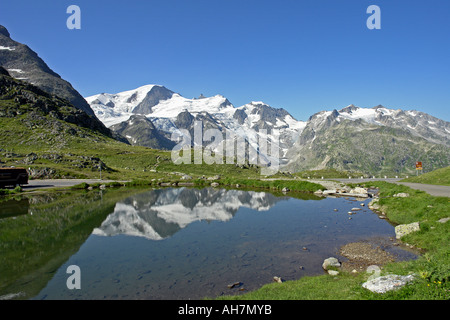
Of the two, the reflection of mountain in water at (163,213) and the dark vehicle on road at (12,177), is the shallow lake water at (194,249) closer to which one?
the reflection of mountain in water at (163,213)

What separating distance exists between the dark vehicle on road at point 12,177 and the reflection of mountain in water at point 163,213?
35567 mm

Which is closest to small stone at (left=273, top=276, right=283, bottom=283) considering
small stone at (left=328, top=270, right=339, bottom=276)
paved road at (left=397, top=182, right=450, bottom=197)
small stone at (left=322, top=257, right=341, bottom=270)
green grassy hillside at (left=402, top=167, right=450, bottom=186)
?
small stone at (left=328, top=270, right=339, bottom=276)

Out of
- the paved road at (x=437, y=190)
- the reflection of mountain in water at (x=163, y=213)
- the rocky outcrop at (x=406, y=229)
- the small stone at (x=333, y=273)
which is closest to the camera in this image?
the small stone at (x=333, y=273)

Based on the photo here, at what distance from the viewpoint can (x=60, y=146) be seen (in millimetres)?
137500

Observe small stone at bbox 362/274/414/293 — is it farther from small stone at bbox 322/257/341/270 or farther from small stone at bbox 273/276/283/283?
small stone at bbox 322/257/341/270

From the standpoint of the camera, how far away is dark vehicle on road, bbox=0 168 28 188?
6725 centimetres

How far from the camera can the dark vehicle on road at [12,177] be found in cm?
6725

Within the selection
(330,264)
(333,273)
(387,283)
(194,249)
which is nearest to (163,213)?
(194,249)

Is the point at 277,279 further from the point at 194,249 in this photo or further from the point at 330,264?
the point at 194,249

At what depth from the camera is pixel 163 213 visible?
45.1m

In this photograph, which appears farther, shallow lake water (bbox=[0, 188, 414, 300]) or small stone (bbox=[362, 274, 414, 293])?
shallow lake water (bbox=[0, 188, 414, 300])

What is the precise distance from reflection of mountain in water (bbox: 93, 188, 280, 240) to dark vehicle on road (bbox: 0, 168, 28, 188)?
35.6 metres

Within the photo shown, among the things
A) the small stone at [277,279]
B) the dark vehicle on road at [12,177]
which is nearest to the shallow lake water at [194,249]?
the small stone at [277,279]

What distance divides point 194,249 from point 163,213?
67.9ft
